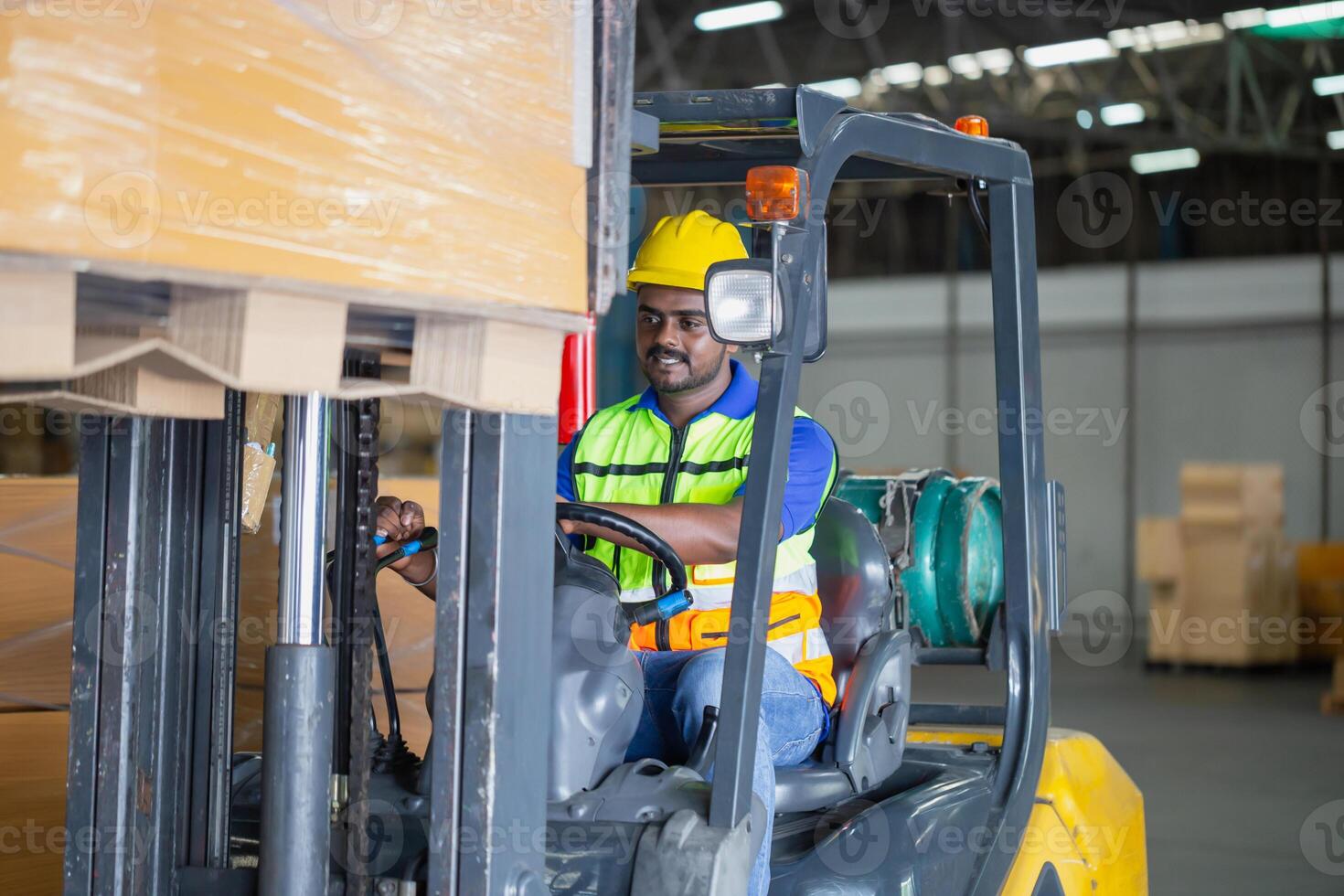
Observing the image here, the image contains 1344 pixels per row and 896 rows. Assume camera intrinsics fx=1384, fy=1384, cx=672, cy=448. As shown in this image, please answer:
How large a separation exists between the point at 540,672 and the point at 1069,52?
13.9 metres

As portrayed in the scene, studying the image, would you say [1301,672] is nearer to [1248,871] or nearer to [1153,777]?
[1153,777]

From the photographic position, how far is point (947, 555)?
336cm

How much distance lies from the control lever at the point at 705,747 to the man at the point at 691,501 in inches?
3.7

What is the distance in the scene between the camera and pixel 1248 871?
6.29m

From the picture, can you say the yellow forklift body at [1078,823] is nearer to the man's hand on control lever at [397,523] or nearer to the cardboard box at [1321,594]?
the man's hand on control lever at [397,523]

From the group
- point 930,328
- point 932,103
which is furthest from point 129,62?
point 930,328

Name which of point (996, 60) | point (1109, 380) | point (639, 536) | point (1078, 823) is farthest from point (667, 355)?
point (1109, 380)

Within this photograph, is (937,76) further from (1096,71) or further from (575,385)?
(575,385)

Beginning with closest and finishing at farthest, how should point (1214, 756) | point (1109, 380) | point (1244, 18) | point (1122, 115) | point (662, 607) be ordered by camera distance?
point (662, 607)
point (1214, 756)
point (1244, 18)
point (1122, 115)
point (1109, 380)

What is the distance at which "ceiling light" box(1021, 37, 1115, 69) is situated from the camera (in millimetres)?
13953

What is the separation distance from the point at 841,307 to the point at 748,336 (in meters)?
17.0

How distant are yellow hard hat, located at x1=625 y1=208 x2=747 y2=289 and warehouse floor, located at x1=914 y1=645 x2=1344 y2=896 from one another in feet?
14.5


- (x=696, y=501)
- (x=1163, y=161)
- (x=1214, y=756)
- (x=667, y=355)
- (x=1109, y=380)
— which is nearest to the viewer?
(x=696, y=501)

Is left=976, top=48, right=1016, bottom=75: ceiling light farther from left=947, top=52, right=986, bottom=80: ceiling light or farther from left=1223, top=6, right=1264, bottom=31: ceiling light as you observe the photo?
left=1223, top=6, right=1264, bottom=31: ceiling light
